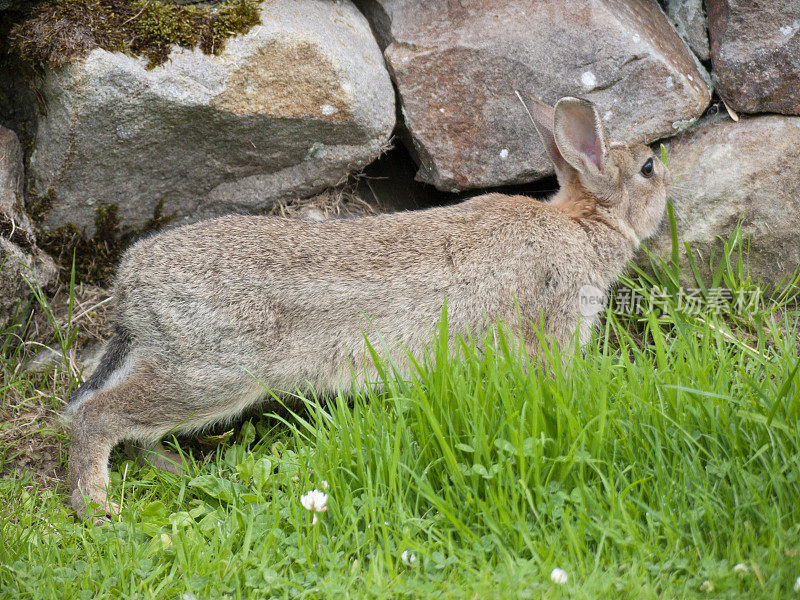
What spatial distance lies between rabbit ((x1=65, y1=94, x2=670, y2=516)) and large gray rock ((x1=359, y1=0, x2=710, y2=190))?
0.51 m

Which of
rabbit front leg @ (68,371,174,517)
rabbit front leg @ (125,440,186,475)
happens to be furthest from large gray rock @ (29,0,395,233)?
rabbit front leg @ (125,440,186,475)

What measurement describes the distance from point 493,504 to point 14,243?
11.4 ft

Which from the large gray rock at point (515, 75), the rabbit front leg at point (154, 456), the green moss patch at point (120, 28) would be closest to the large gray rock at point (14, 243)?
the green moss patch at point (120, 28)

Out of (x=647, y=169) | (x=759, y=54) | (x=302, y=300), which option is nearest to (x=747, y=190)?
(x=647, y=169)

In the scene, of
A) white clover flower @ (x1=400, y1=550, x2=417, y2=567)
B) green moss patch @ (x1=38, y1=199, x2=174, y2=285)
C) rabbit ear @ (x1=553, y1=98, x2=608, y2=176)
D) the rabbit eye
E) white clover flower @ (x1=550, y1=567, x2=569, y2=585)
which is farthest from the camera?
green moss patch @ (x1=38, y1=199, x2=174, y2=285)

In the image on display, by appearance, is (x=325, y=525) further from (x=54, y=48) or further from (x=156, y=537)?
(x=54, y=48)

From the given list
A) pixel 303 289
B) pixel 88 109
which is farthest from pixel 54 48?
pixel 303 289

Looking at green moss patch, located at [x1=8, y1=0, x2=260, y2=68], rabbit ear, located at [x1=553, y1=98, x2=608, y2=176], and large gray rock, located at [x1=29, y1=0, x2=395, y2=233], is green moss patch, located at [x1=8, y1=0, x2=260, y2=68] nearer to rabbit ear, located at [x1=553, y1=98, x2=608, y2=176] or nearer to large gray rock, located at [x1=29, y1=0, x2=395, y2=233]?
large gray rock, located at [x1=29, y1=0, x2=395, y2=233]

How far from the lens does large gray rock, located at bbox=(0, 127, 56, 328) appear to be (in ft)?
15.7

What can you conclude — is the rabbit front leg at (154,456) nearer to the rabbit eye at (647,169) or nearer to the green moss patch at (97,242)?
the green moss patch at (97,242)

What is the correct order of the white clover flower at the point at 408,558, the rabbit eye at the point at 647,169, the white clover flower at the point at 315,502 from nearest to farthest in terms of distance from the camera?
the white clover flower at the point at 408,558 → the white clover flower at the point at 315,502 → the rabbit eye at the point at 647,169

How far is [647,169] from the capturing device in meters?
5.00

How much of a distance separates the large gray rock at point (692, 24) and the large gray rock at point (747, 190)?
542mm

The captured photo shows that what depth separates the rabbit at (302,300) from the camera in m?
4.14
